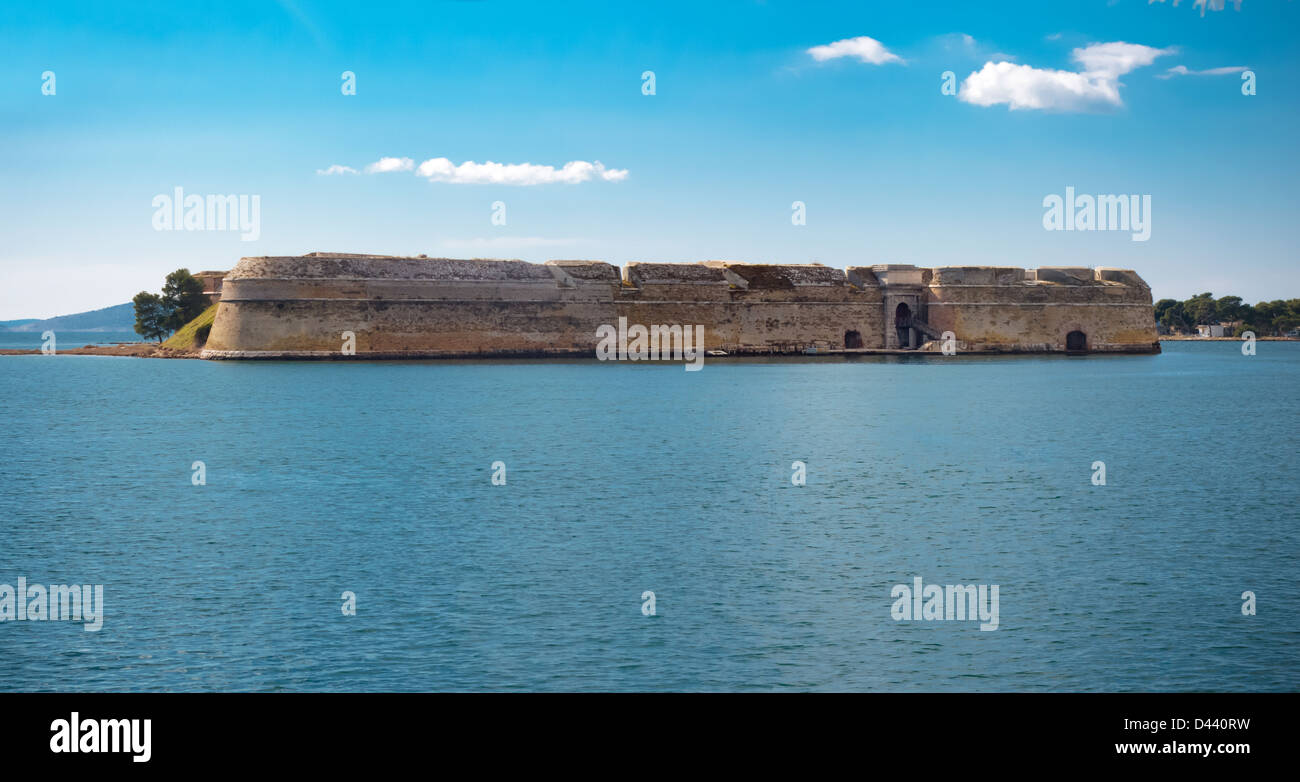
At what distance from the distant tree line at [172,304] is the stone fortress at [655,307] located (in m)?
2.48

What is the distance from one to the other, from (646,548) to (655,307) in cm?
4728

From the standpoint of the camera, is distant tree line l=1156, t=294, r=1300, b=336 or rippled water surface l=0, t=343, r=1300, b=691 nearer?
rippled water surface l=0, t=343, r=1300, b=691

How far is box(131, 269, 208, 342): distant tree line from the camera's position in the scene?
6956cm

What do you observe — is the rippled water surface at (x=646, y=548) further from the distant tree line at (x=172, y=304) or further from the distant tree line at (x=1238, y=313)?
the distant tree line at (x=1238, y=313)

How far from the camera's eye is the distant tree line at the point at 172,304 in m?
69.6

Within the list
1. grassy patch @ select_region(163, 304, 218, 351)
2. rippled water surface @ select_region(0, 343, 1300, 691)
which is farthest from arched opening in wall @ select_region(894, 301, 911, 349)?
grassy patch @ select_region(163, 304, 218, 351)

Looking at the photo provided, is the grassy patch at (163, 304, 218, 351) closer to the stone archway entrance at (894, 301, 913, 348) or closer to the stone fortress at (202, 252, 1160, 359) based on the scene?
the stone fortress at (202, 252, 1160, 359)

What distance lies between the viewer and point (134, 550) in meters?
14.1

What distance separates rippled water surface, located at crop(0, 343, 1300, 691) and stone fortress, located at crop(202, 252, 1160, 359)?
22.0 meters

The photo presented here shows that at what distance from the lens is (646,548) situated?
46.5ft

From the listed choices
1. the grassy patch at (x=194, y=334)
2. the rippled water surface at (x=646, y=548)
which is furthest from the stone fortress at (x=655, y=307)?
the rippled water surface at (x=646, y=548)
